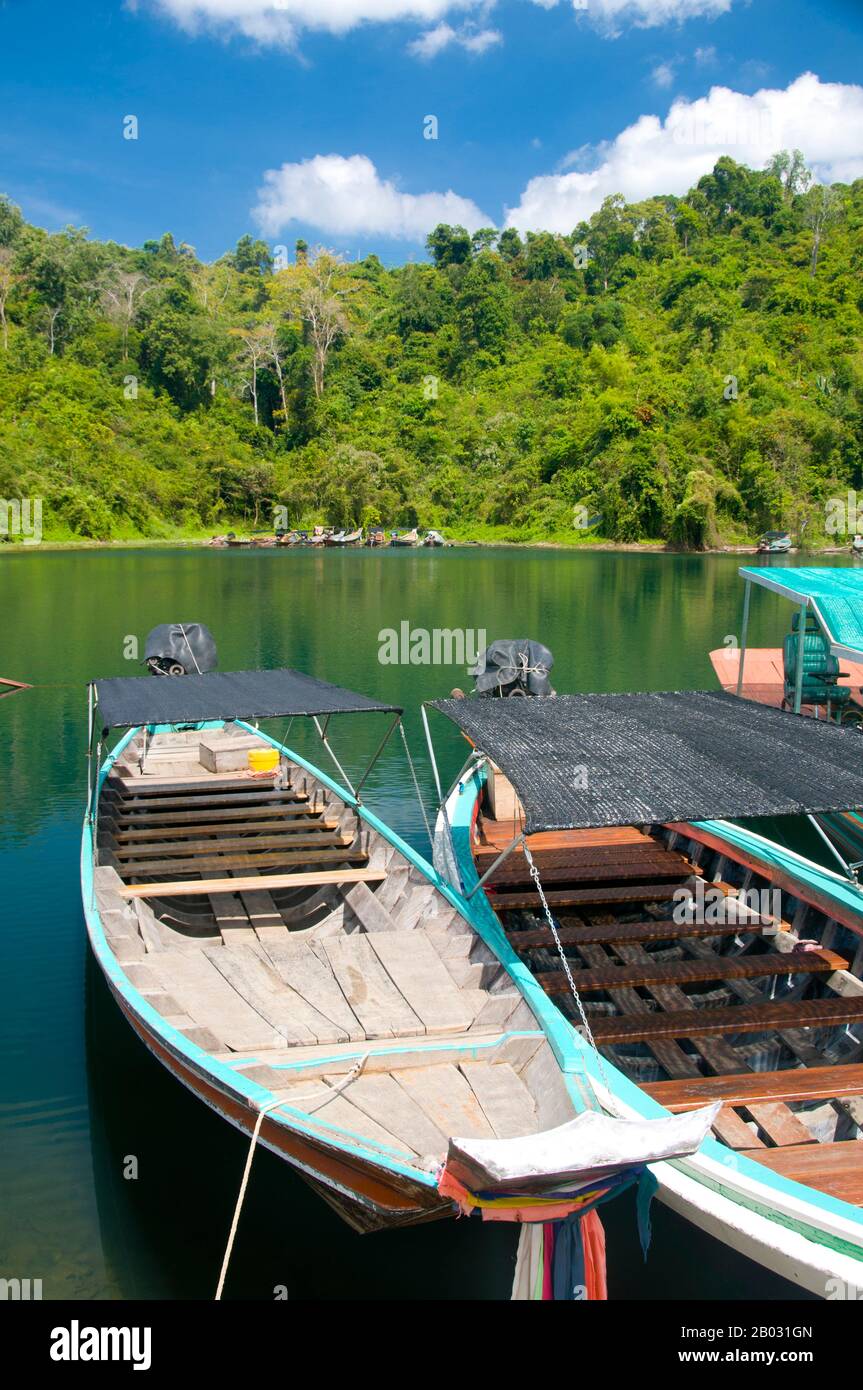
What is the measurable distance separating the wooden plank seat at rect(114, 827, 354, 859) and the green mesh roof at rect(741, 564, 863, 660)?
667cm

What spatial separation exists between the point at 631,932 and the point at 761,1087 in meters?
2.14

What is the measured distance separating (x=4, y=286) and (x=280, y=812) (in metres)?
74.6

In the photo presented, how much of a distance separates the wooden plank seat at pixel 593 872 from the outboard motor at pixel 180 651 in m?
7.34

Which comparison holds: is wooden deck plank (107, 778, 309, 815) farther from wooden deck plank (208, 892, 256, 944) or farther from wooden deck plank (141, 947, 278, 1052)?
wooden deck plank (141, 947, 278, 1052)

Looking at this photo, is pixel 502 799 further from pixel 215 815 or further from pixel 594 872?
pixel 215 815

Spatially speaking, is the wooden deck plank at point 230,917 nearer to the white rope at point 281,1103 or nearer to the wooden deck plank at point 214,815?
the wooden deck plank at point 214,815

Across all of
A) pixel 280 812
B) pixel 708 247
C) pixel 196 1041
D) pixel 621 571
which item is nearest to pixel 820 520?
pixel 621 571

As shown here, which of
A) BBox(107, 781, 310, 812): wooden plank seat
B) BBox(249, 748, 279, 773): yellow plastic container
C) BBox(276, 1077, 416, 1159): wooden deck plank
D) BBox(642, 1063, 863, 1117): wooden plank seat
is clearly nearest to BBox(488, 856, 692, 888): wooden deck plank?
BBox(107, 781, 310, 812): wooden plank seat

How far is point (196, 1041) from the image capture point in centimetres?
589

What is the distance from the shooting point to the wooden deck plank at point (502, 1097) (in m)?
5.28

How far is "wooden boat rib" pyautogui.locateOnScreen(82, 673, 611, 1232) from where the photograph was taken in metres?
5.10

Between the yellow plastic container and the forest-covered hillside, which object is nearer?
the yellow plastic container

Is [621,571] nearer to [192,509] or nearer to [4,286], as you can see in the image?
[192,509]

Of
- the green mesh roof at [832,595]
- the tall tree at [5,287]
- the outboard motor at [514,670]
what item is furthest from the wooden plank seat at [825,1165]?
the tall tree at [5,287]
